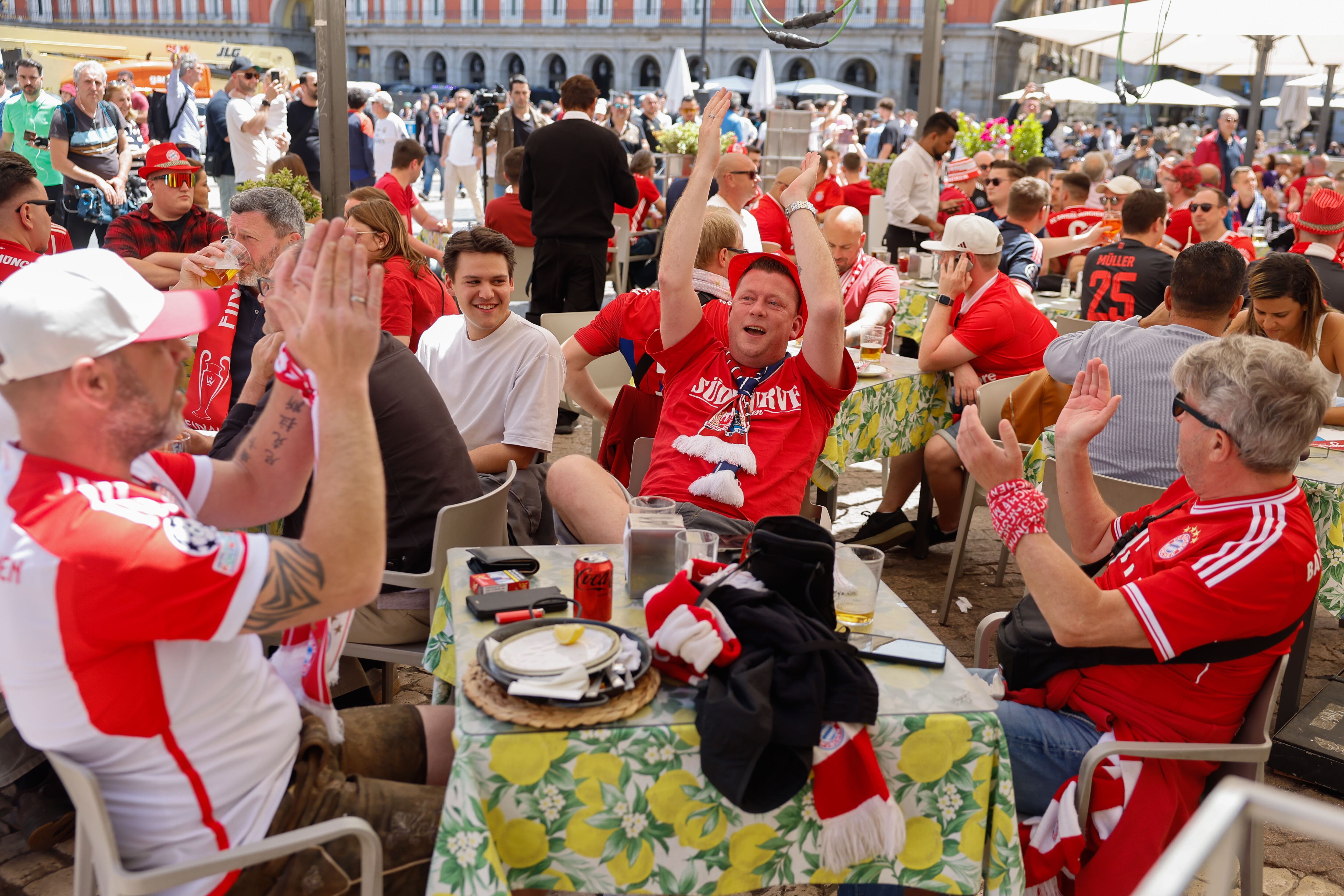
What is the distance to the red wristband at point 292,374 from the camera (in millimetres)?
1657

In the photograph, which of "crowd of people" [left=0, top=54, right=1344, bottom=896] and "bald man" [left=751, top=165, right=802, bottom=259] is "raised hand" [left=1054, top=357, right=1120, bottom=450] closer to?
"crowd of people" [left=0, top=54, right=1344, bottom=896]

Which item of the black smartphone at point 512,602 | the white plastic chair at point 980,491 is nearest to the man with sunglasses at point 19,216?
the black smartphone at point 512,602

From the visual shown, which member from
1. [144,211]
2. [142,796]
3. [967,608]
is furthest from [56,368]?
[144,211]

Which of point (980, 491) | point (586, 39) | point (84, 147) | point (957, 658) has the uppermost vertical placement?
point (586, 39)

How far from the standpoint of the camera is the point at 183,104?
11.0 m

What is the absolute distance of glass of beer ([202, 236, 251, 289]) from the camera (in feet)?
10.6

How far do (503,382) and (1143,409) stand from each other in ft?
6.31

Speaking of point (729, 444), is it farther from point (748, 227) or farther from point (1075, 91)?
point (1075, 91)

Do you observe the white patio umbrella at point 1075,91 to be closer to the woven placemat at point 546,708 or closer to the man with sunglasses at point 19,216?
the man with sunglasses at point 19,216

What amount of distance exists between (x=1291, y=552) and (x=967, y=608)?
2.21 m

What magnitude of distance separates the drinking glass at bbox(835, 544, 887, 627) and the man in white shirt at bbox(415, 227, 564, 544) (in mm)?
1404

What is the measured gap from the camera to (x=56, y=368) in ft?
4.34

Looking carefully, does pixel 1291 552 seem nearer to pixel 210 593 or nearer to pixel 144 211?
pixel 210 593

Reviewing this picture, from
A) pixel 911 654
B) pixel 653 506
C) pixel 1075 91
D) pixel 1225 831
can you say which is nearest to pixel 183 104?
pixel 653 506
